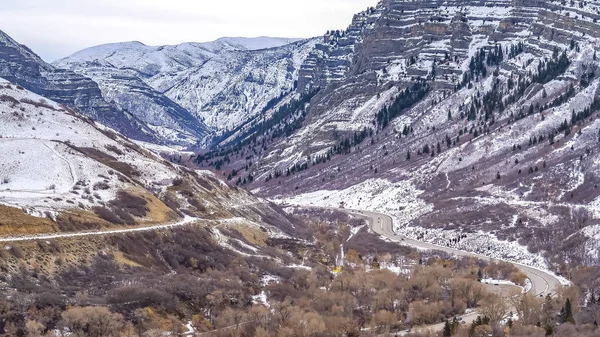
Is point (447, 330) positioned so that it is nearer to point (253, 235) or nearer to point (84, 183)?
point (253, 235)

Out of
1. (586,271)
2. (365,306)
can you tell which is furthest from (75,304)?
(586,271)

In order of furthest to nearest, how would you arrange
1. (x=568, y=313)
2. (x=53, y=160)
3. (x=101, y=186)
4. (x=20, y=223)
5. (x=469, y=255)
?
(x=469, y=255) → (x=53, y=160) → (x=101, y=186) → (x=568, y=313) → (x=20, y=223)

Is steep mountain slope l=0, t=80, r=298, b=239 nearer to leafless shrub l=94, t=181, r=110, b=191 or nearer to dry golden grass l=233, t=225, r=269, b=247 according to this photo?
leafless shrub l=94, t=181, r=110, b=191

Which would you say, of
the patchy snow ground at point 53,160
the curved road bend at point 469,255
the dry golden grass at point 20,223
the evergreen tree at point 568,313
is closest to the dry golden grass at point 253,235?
the patchy snow ground at point 53,160

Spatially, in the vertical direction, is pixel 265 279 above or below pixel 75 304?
below

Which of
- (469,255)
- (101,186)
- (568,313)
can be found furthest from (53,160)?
(469,255)

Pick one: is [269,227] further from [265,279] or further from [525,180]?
[525,180]

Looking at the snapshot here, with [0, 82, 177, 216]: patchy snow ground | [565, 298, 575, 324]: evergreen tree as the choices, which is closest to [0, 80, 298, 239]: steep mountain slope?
[0, 82, 177, 216]: patchy snow ground
